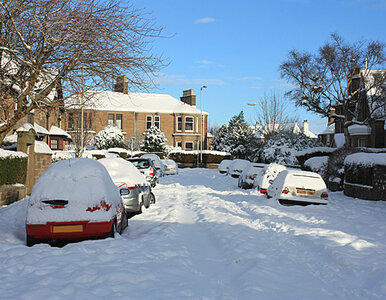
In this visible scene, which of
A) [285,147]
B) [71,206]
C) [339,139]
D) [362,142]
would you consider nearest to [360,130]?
[362,142]

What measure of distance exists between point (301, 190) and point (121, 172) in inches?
248

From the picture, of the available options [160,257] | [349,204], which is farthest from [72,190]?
[349,204]

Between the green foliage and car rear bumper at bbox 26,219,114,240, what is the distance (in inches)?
284

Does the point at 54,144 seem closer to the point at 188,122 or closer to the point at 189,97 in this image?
the point at 188,122

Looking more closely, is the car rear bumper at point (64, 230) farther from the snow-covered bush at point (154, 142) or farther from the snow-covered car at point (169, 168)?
the snow-covered bush at point (154, 142)

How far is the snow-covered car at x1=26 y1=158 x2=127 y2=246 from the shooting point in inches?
305

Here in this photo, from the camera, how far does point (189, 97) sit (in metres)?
69.1

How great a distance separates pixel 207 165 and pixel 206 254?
5096 centimetres

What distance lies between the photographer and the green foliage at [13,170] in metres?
14.2

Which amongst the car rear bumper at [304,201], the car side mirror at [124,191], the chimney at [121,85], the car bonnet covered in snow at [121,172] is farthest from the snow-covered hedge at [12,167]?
the car rear bumper at [304,201]

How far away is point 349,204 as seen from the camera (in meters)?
15.8

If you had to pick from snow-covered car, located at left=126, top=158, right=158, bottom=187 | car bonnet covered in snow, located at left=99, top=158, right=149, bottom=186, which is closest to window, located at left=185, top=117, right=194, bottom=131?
snow-covered car, located at left=126, top=158, right=158, bottom=187

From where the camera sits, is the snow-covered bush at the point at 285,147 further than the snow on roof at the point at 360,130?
No

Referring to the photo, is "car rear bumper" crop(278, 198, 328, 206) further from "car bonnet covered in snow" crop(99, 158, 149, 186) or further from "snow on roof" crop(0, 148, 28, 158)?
"snow on roof" crop(0, 148, 28, 158)
